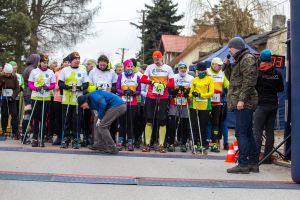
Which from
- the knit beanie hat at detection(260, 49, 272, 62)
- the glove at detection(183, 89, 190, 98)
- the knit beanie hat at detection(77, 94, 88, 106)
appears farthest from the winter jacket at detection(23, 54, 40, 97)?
the knit beanie hat at detection(260, 49, 272, 62)

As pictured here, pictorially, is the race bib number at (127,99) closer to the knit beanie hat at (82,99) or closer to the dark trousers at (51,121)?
the knit beanie hat at (82,99)

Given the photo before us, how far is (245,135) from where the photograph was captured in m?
7.75

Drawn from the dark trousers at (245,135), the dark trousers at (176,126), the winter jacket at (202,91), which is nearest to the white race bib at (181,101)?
the winter jacket at (202,91)

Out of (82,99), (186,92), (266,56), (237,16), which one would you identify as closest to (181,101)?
(186,92)

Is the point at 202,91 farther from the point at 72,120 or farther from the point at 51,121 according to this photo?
the point at 51,121

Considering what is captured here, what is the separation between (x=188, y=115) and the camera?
10.9 meters

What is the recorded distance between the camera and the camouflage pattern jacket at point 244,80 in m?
7.58

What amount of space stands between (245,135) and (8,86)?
22.3ft

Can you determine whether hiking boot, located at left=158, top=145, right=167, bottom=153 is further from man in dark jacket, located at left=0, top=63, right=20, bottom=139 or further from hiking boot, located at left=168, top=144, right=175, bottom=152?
man in dark jacket, located at left=0, top=63, right=20, bottom=139

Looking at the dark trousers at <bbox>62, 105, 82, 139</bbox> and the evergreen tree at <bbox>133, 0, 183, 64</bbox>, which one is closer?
the dark trousers at <bbox>62, 105, 82, 139</bbox>

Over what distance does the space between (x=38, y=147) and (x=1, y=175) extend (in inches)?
142

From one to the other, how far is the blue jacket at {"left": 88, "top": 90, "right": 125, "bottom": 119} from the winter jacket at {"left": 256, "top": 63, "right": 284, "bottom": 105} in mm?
2961

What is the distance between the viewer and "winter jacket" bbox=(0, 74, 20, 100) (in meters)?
12.1

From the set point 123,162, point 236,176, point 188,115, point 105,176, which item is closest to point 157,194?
point 105,176
